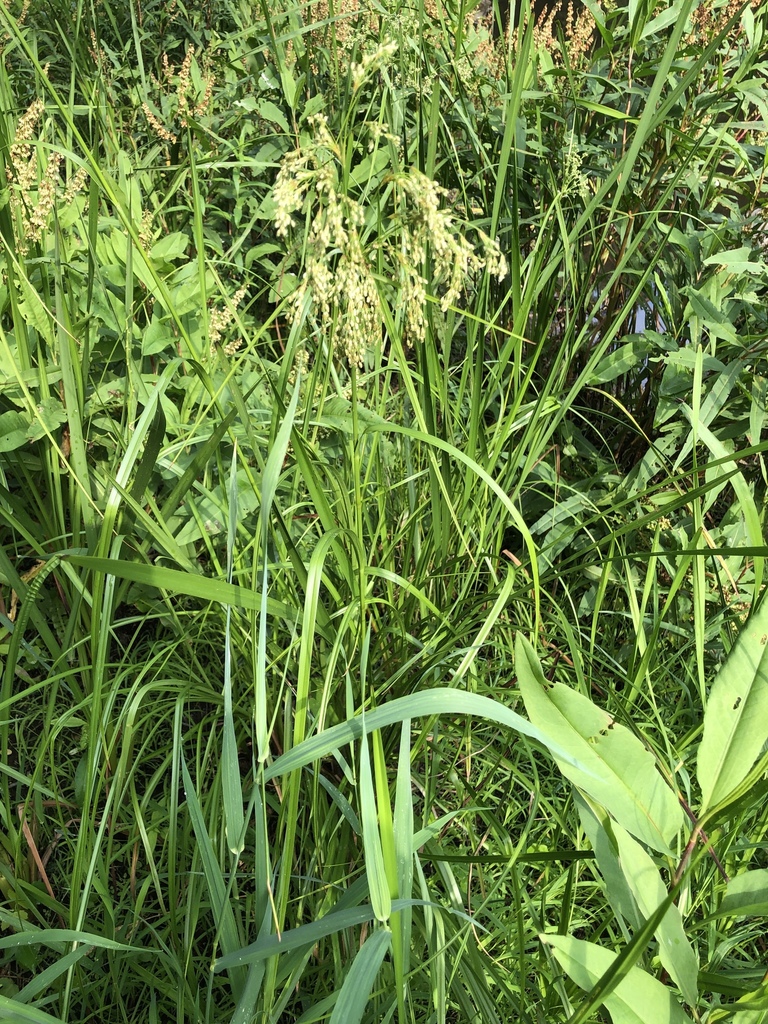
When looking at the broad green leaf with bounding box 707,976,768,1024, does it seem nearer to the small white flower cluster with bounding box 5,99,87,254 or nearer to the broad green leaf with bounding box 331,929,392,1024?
the broad green leaf with bounding box 331,929,392,1024

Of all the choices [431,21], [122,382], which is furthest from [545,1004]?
[431,21]

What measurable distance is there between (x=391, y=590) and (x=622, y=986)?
2.30 ft

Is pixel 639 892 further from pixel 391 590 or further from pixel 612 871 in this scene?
pixel 391 590

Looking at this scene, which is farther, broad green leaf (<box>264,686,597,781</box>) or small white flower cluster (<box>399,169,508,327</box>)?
small white flower cluster (<box>399,169,508,327</box>)

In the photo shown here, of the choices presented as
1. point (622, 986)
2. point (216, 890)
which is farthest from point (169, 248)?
point (622, 986)

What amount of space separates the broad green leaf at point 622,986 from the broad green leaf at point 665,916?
0.7 inches

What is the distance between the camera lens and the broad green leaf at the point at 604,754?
2.38 feet

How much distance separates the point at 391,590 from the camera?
1303mm

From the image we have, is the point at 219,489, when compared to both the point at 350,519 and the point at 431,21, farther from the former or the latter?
the point at 431,21

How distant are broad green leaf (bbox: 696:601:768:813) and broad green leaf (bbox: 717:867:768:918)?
0.33 feet

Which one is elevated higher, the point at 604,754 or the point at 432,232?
the point at 432,232

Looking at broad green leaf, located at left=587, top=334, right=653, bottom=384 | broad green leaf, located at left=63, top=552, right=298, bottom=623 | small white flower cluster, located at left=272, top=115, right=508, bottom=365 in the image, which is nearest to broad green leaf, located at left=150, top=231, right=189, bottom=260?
small white flower cluster, located at left=272, top=115, right=508, bottom=365

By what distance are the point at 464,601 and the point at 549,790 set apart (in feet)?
1.16

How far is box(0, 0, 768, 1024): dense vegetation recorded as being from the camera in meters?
0.76
